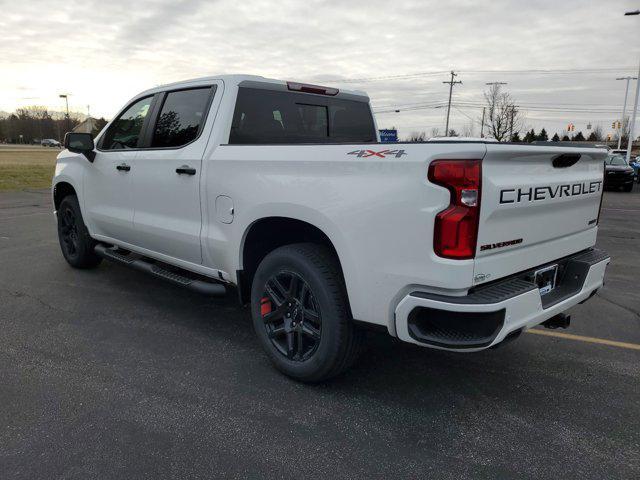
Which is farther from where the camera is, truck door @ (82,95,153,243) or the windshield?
the windshield

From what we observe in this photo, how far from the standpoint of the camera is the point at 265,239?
3566mm

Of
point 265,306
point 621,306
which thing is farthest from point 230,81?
point 621,306

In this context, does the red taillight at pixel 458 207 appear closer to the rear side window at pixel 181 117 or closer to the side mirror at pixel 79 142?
the rear side window at pixel 181 117

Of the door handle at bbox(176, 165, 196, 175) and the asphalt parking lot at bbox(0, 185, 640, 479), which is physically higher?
the door handle at bbox(176, 165, 196, 175)

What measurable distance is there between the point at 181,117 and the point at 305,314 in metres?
2.05

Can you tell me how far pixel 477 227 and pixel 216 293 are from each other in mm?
2079

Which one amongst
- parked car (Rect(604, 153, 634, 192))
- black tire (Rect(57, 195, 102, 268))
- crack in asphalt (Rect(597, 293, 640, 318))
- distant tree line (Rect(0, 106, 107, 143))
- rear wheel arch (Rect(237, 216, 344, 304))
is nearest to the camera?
rear wheel arch (Rect(237, 216, 344, 304))

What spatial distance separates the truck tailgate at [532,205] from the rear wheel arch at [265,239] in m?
0.99

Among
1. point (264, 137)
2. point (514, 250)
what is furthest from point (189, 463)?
point (264, 137)

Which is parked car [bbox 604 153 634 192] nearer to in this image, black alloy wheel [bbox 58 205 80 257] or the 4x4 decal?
black alloy wheel [bbox 58 205 80 257]

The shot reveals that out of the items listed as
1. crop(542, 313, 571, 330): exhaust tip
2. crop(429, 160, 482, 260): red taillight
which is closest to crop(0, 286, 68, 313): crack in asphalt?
crop(429, 160, 482, 260): red taillight

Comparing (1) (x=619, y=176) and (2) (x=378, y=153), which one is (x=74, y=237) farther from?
(1) (x=619, y=176)

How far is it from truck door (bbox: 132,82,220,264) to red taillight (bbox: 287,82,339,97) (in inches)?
26.7

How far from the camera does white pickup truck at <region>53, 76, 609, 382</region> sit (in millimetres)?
2424
